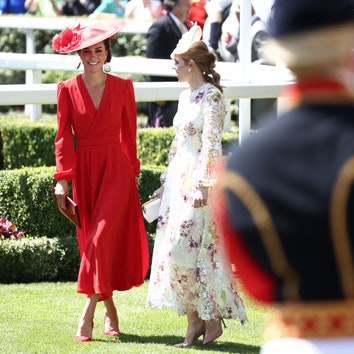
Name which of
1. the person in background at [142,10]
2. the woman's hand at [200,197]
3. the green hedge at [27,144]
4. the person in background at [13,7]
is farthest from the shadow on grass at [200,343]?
the person in background at [13,7]

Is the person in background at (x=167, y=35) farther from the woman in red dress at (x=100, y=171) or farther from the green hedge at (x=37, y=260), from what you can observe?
the woman in red dress at (x=100, y=171)

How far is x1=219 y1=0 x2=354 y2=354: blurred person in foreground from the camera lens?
103 inches

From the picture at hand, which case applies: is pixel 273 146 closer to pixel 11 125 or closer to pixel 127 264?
pixel 127 264

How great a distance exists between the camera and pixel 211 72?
7113 millimetres

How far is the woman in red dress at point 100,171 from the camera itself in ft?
23.5

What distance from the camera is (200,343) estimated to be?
710 cm

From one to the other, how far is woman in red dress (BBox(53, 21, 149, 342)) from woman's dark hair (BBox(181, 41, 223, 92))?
1.57 ft

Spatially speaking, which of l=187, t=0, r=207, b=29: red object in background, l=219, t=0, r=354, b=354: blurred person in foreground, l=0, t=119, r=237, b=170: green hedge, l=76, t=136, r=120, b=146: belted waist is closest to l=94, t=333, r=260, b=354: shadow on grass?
l=76, t=136, r=120, b=146: belted waist

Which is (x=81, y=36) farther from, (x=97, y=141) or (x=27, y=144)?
(x=27, y=144)

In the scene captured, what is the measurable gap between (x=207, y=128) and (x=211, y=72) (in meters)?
0.37

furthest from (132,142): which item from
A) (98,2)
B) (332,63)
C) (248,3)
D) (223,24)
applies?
(98,2)

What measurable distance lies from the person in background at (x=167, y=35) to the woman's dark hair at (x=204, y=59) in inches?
238

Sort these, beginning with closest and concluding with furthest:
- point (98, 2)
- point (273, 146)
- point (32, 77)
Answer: point (273, 146) < point (32, 77) < point (98, 2)

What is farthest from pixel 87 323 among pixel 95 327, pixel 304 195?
pixel 304 195
